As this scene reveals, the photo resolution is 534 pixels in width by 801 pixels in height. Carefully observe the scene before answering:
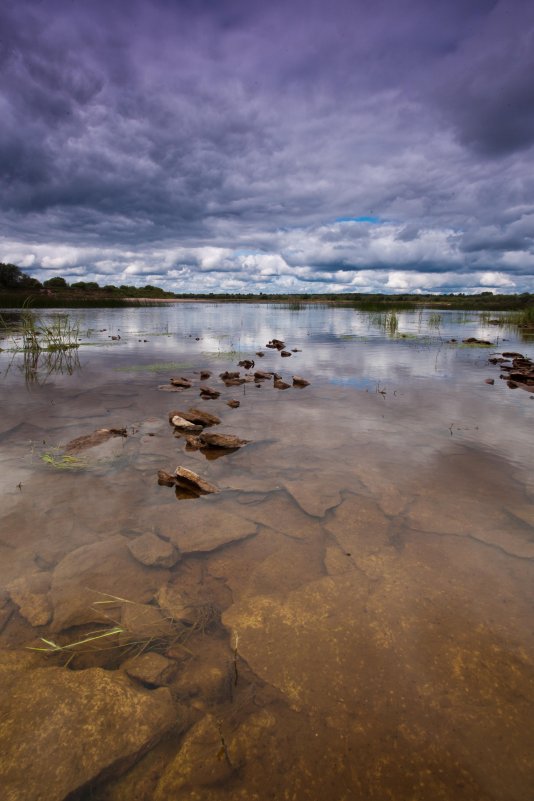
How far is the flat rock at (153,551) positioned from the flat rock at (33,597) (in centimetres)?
70

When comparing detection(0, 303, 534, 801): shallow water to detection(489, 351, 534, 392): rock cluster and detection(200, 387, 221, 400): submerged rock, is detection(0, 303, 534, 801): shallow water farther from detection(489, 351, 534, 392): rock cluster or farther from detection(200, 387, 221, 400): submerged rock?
detection(489, 351, 534, 392): rock cluster

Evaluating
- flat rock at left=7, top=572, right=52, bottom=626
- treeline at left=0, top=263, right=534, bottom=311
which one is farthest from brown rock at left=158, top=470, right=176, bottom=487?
treeline at left=0, top=263, right=534, bottom=311

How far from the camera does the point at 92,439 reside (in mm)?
5949

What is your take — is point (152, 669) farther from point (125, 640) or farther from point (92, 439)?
point (92, 439)

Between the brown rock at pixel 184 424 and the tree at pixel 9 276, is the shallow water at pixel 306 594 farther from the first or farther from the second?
the tree at pixel 9 276

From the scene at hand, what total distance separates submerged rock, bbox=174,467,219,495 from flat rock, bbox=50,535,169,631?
3.63 feet

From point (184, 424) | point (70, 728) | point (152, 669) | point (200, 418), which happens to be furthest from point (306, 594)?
point (200, 418)

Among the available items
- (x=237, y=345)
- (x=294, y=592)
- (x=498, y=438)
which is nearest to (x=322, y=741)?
(x=294, y=592)

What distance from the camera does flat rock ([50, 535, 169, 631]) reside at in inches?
108

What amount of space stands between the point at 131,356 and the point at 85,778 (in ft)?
48.9

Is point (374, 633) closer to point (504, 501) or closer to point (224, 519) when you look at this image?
point (224, 519)

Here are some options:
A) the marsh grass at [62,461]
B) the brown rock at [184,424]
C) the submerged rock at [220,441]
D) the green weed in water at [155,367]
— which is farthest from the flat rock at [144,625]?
the green weed in water at [155,367]

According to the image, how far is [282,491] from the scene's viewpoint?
14.7 ft

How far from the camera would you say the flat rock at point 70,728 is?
1761 mm
